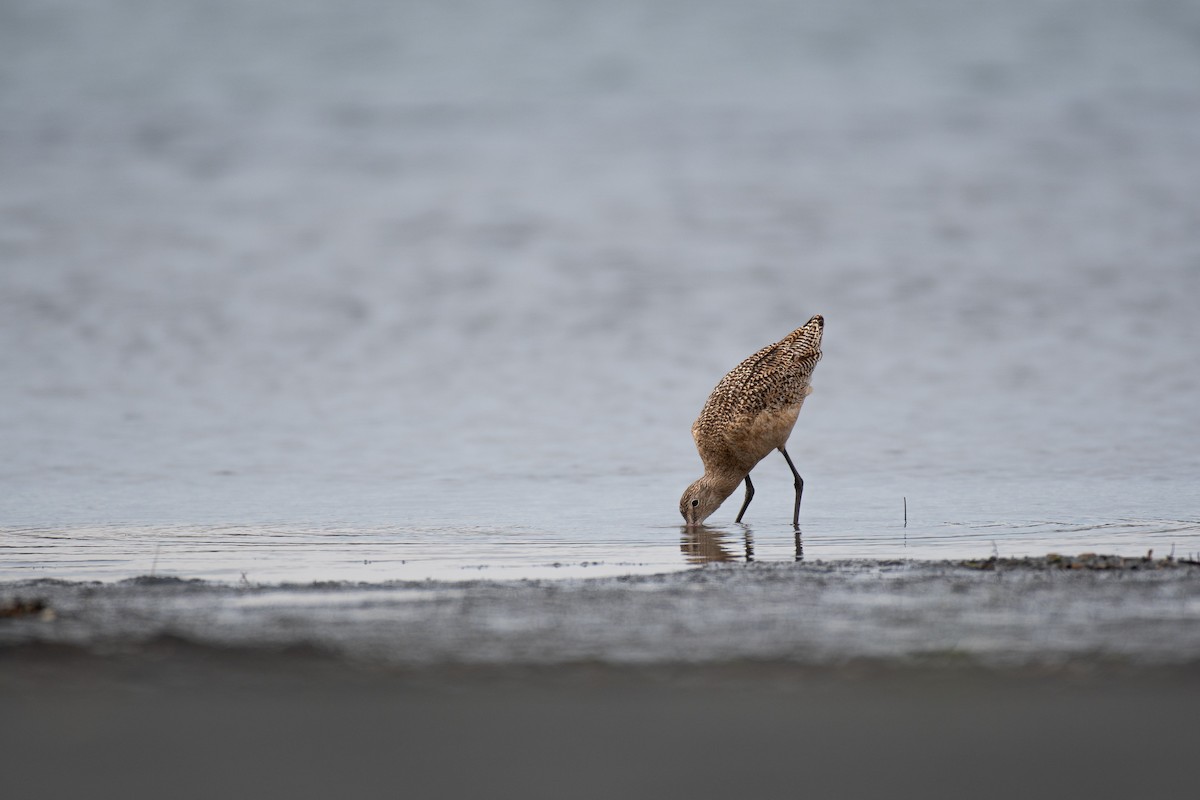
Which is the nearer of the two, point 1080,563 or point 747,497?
point 1080,563

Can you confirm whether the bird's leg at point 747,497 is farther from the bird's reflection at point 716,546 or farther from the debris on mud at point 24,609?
the debris on mud at point 24,609

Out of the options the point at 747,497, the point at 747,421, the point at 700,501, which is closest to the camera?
the point at 700,501

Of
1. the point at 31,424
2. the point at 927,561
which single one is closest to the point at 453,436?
the point at 31,424

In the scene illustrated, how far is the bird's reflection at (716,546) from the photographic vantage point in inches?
274

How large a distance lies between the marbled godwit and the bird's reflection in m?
0.67

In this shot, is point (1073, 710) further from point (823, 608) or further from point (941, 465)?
point (941, 465)

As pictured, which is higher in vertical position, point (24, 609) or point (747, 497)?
point (747, 497)

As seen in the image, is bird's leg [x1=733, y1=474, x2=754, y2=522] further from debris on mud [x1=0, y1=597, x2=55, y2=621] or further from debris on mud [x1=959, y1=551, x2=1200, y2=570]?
debris on mud [x1=0, y1=597, x2=55, y2=621]

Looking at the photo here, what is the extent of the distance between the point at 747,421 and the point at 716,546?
6.86 ft

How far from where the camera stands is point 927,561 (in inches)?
236

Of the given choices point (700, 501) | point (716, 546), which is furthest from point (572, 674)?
point (700, 501)

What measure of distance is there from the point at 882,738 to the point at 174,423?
13.0m

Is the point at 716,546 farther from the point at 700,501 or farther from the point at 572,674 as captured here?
the point at 572,674

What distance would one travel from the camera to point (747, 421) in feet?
31.8
